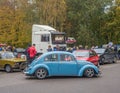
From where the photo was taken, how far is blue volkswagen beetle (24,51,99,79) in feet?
66.1

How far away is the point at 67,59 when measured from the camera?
2062cm

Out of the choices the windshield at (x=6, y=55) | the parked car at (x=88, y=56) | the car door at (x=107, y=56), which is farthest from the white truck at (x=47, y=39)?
the windshield at (x=6, y=55)

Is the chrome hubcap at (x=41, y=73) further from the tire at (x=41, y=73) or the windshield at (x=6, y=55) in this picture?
the windshield at (x=6, y=55)

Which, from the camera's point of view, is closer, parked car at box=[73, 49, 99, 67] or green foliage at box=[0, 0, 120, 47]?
parked car at box=[73, 49, 99, 67]

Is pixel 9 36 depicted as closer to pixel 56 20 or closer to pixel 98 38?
pixel 56 20

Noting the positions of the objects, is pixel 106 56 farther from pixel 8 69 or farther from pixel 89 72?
pixel 89 72

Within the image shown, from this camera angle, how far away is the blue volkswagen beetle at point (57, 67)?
20.1 m

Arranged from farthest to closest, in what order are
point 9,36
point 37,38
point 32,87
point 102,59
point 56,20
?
point 56,20
point 9,36
point 37,38
point 102,59
point 32,87

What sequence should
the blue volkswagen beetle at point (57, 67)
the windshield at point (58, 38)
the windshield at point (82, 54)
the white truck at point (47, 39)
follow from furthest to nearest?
the windshield at point (58, 38)
the white truck at point (47, 39)
the windshield at point (82, 54)
the blue volkswagen beetle at point (57, 67)

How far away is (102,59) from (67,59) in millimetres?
13717

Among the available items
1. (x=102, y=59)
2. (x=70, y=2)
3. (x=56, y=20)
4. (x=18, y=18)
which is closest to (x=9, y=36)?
(x=18, y=18)

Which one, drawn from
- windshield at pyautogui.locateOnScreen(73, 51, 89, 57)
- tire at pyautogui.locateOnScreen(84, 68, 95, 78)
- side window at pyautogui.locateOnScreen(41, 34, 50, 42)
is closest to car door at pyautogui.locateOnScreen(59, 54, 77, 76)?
tire at pyautogui.locateOnScreen(84, 68, 95, 78)

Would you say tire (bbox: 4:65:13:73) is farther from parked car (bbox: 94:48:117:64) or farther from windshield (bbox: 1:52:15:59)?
parked car (bbox: 94:48:117:64)

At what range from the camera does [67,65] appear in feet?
66.8
